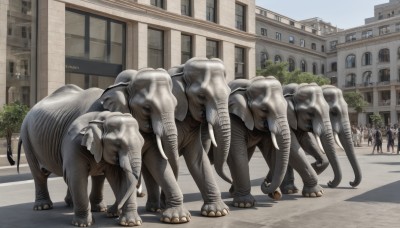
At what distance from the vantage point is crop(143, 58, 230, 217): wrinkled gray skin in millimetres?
7648

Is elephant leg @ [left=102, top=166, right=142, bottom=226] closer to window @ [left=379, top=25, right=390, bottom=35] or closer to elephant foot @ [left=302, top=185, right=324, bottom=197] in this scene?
elephant foot @ [left=302, top=185, right=324, bottom=197]

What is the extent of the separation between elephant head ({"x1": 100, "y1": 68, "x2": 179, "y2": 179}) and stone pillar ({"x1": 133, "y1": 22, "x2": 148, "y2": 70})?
77.4 feet

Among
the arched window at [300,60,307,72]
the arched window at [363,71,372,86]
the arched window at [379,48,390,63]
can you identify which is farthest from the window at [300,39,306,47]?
the arched window at [379,48,390,63]

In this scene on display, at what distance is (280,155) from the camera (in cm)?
858

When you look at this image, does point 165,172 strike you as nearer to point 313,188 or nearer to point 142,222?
point 142,222

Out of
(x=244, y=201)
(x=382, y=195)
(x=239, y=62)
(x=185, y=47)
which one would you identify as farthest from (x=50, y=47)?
(x=382, y=195)

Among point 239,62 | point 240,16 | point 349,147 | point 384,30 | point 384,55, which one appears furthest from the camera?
point 384,30

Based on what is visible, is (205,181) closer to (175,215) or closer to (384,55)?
(175,215)

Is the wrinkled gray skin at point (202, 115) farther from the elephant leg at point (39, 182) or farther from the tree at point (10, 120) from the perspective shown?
the tree at point (10, 120)

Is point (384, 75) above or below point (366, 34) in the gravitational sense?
below

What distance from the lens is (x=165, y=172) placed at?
725cm

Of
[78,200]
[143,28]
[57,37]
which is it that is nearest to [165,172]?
[78,200]

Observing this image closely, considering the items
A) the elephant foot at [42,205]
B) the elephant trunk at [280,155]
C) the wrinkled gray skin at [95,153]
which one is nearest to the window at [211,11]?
the elephant trunk at [280,155]

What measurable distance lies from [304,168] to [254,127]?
5.34 ft
